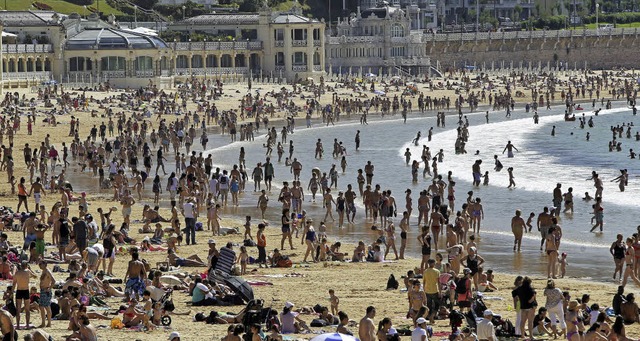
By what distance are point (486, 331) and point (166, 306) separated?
5.02m

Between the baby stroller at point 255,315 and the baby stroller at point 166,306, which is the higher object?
the baby stroller at point 255,315

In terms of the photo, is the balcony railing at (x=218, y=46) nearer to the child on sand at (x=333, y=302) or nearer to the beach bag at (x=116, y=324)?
the child on sand at (x=333, y=302)

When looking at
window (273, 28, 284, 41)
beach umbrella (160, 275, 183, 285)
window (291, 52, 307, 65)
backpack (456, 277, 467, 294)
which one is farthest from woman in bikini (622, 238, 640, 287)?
window (273, 28, 284, 41)

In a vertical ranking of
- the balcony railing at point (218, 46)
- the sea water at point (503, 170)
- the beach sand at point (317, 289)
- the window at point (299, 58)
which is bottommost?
the sea water at point (503, 170)

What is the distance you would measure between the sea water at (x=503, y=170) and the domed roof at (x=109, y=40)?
16598mm

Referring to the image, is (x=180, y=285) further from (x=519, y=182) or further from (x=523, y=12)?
(x=523, y=12)

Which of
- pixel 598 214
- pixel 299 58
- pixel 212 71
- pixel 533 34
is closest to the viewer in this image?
pixel 598 214

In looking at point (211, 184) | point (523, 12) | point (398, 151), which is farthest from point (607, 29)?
point (211, 184)

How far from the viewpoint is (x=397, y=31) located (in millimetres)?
107625

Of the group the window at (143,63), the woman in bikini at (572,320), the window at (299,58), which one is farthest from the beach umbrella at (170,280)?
the window at (299,58)

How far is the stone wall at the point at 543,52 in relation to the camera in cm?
12312

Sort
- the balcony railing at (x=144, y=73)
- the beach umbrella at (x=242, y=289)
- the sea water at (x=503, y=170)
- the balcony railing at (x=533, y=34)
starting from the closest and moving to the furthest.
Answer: the beach umbrella at (x=242, y=289) → the sea water at (x=503, y=170) → the balcony railing at (x=144, y=73) → the balcony railing at (x=533, y=34)

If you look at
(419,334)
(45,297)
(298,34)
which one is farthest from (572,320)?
(298,34)

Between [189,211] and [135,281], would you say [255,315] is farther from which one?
[189,211]
